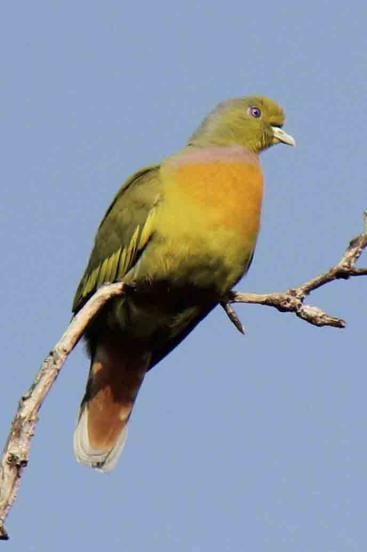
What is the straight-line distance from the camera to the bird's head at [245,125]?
5797 millimetres

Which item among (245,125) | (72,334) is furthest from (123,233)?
(72,334)

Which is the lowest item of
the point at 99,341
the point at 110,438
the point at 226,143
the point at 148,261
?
the point at 110,438

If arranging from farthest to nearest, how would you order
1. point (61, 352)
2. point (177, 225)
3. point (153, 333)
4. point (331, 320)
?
point (153, 333), point (177, 225), point (331, 320), point (61, 352)

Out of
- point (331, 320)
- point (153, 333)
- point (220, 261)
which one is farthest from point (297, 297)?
point (153, 333)

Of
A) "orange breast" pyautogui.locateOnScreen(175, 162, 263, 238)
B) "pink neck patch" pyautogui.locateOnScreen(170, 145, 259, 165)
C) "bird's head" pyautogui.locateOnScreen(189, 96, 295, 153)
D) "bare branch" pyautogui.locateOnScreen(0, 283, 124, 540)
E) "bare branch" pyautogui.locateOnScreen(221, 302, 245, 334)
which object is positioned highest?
"bird's head" pyautogui.locateOnScreen(189, 96, 295, 153)

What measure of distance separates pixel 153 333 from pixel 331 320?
1120mm

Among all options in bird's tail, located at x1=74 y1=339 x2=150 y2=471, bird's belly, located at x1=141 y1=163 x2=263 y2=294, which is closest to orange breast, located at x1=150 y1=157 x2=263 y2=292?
bird's belly, located at x1=141 y1=163 x2=263 y2=294

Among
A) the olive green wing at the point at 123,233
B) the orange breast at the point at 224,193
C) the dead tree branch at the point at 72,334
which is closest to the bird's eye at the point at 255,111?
the orange breast at the point at 224,193

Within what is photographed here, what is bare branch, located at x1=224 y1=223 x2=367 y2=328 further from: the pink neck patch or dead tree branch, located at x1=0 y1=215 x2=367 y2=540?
the pink neck patch

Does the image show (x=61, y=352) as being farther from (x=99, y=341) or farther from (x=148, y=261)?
(x=99, y=341)

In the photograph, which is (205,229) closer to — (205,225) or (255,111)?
(205,225)

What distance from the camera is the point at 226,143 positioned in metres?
5.73

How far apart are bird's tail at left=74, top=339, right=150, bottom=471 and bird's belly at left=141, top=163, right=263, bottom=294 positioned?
2.04ft

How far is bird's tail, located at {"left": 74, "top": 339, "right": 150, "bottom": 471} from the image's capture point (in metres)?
5.61
